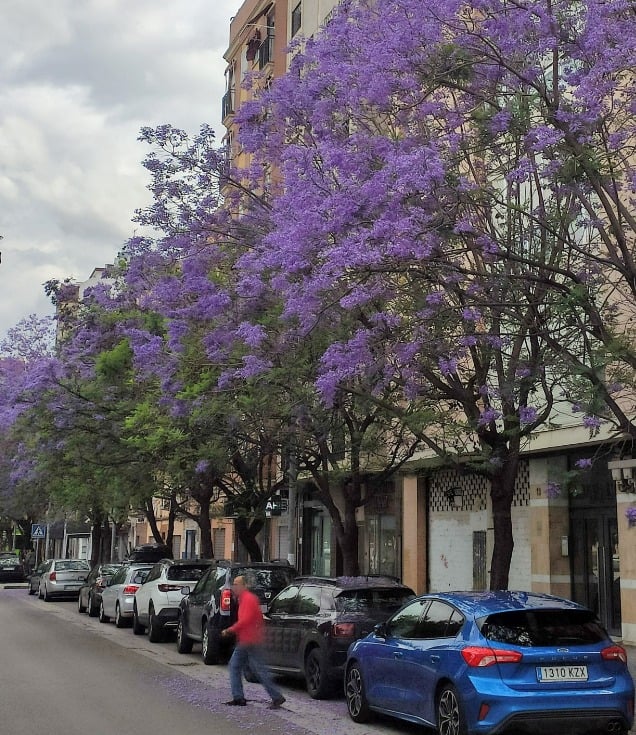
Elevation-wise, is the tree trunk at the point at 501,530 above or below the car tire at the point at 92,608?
above

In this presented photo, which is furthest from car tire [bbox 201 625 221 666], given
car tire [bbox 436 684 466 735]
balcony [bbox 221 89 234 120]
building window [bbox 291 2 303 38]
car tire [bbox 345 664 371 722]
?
balcony [bbox 221 89 234 120]

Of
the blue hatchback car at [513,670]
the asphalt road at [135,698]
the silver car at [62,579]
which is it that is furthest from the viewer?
the silver car at [62,579]

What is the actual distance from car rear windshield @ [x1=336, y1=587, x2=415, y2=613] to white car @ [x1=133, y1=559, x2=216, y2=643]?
7.46 m

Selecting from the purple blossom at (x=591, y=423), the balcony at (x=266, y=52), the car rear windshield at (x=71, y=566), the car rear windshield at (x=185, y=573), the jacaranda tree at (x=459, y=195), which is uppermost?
the balcony at (x=266, y=52)

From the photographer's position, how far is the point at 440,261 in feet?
Answer: 34.2

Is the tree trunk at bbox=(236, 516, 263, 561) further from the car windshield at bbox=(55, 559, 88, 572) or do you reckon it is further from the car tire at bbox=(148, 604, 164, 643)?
the car windshield at bbox=(55, 559, 88, 572)

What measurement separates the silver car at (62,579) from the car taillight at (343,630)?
24176mm

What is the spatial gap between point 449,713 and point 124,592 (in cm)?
1551

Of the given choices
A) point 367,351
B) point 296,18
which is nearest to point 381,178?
point 367,351

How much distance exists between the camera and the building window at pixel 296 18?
115ft

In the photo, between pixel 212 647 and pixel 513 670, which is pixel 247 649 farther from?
pixel 212 647

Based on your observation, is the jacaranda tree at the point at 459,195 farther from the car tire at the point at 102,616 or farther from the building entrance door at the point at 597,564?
the car tire at the point at 102,616

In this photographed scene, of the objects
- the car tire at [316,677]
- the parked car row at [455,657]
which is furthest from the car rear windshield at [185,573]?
the car tire at [316,677]

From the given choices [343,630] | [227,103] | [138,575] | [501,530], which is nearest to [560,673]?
[343,630]
